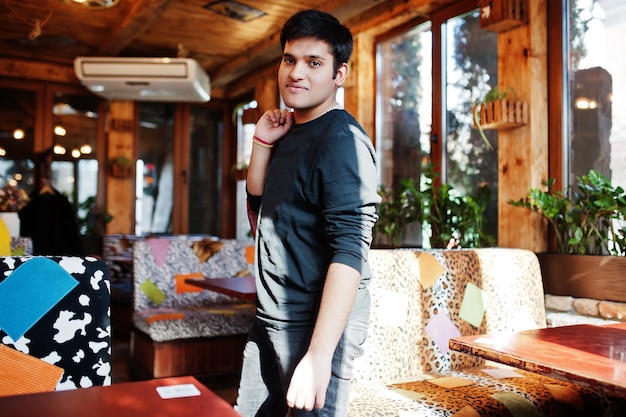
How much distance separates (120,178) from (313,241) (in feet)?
20.7

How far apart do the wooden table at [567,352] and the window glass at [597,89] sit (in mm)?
1459

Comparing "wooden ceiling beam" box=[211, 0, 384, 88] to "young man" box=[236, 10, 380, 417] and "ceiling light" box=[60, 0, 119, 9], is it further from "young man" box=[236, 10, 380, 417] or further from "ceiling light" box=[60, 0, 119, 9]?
"young man" box=[236, 10, 380, 417]

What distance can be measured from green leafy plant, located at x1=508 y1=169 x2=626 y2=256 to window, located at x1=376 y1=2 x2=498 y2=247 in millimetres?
715

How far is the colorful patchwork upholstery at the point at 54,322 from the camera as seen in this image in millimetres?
1433

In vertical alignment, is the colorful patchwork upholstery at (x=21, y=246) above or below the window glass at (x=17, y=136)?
below

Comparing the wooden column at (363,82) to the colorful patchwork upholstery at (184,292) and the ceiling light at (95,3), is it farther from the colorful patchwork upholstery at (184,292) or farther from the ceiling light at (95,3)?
Result: the ceiling light at (95,3)

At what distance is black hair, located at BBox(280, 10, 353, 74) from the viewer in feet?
3.91

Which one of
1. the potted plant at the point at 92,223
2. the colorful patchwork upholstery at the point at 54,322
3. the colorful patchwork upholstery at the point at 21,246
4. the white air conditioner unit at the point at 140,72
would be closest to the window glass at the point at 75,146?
the potted plant at the point at 92,223

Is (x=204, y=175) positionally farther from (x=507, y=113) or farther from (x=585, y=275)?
(x=585, y=275)

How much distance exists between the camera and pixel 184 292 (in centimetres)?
393

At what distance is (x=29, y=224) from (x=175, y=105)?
3.60 m

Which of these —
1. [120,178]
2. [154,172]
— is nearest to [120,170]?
[120,178]

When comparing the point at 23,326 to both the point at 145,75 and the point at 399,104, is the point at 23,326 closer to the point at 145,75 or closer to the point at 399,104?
the point at 399,104

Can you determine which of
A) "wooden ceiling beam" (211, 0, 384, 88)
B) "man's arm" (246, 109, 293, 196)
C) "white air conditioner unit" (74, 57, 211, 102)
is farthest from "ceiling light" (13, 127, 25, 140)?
"man's arm" (246, 109, 293, 196)
